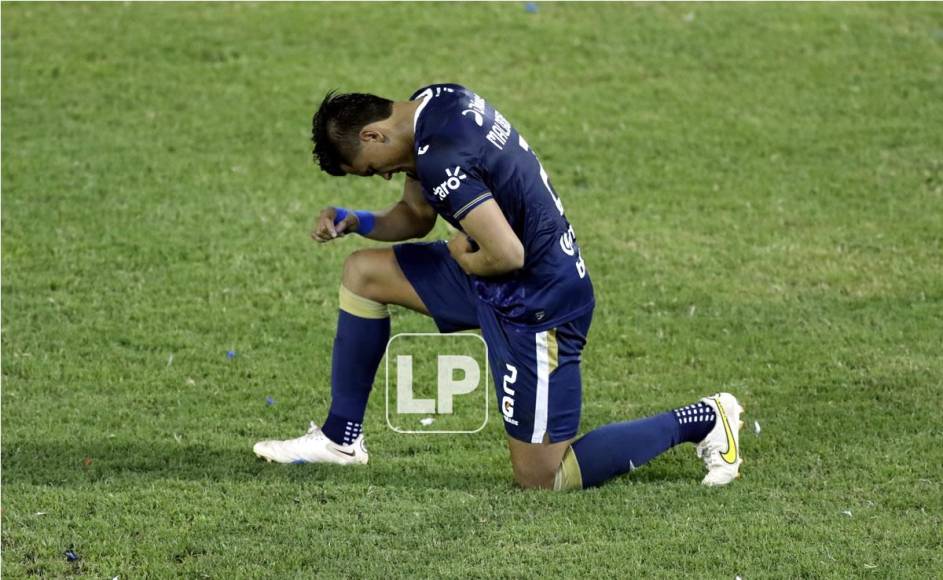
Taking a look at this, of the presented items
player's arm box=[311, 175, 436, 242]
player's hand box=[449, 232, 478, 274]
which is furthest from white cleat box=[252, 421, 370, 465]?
player's hand box=[449, 232, 478, 274]

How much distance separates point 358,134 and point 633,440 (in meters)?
1.76

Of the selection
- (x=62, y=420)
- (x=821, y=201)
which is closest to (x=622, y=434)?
(x=62, y=420)

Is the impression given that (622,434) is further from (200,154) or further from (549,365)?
(200,154)

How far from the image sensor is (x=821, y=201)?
1027cm

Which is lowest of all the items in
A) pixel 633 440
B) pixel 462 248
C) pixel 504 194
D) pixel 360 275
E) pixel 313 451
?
pixel 313 451

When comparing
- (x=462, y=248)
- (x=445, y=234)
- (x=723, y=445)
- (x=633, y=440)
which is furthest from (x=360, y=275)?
(x=445, y=234)

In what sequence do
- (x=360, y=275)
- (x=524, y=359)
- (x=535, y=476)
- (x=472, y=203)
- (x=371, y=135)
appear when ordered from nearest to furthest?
(x=472, y=203) < (x=371, y=135) < (x=524, y=359) < (x=535, y=476) < (x=360, y=275)

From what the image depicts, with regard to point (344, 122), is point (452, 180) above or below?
below

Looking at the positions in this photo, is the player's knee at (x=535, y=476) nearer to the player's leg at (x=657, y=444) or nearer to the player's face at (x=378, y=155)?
the player's leg at (x=657, y=444)

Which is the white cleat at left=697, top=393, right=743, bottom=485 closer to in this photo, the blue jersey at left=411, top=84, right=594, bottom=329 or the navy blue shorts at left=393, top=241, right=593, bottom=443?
the navy blue shorts at left=393, top=241, right=593, bottom=443

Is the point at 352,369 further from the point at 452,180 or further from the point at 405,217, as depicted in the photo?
the point at 452,180

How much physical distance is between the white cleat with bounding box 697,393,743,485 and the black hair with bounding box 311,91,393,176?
194cm

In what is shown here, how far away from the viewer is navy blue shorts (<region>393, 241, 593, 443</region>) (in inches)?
236

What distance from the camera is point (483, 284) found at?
6066 mm
